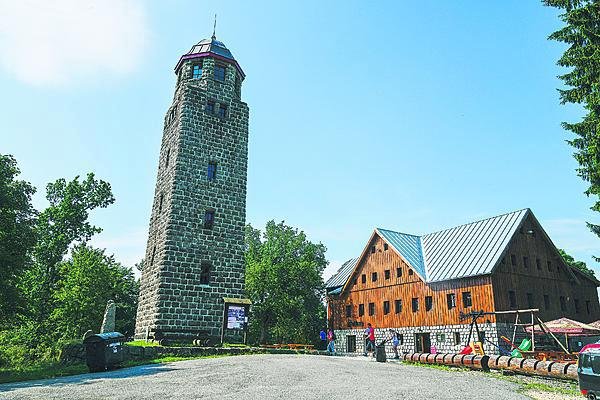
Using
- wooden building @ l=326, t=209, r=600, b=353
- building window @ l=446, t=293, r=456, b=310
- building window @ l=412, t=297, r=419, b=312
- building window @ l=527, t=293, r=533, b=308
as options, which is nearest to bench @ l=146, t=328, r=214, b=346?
wooden building @ l=326, t=209, r=600, b=353

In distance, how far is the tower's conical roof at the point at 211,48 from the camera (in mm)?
28438

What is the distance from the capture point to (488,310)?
28.8m

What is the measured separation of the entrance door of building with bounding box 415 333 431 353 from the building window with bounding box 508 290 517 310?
20.6 feet

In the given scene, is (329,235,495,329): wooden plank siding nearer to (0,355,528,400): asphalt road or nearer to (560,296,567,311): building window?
(560,296,567,311): building window

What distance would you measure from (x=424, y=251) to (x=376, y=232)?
176 inches

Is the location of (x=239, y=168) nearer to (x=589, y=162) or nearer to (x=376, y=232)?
(x=376, y=232)

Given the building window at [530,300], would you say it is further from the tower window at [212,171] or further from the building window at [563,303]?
the tower window at [212,171]

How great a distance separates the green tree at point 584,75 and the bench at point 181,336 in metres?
20.0

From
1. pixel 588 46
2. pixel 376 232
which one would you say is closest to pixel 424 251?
pixel 376 232

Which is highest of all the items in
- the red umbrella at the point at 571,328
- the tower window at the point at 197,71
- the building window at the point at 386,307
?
the tower window at the point at 197,71

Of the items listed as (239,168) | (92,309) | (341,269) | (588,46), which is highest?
(588,46)

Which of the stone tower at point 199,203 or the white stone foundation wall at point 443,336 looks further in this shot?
the white stone foundation wall at point 443,336

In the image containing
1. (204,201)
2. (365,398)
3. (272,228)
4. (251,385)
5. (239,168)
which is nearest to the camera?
(365,398)

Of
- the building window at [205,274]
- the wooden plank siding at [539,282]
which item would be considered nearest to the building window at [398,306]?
the wooden plank siding at [539,282]
